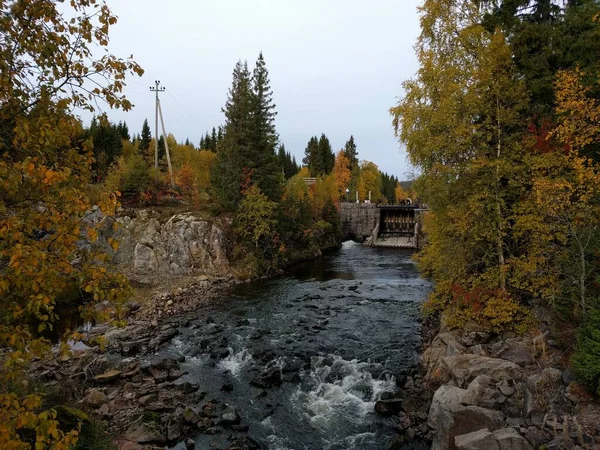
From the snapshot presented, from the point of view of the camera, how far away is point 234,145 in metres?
38.1

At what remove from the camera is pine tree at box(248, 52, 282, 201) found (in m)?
38.2

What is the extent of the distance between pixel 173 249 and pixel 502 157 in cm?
2811

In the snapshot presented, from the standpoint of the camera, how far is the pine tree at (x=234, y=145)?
37344mm

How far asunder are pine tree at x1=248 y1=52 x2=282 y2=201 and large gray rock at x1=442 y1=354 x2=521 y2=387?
90.4ft

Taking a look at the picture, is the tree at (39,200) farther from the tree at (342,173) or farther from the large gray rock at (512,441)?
the tree at (342,173)

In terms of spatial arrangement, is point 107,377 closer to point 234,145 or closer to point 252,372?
point 252,372

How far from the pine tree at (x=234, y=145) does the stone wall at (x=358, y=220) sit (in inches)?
1440

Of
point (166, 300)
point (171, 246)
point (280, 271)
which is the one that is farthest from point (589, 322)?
point (171, 246)

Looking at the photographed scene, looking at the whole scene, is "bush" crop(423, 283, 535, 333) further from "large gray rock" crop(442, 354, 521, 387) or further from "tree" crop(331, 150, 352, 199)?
"tree" crop(331, 150, 352, 199)

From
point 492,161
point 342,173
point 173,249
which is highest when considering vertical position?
point 342,173

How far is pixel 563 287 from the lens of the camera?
1219cm

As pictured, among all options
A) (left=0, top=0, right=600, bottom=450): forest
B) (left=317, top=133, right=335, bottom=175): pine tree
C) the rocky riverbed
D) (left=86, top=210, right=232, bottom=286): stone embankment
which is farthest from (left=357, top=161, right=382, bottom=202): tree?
(left=0, top=0, right=600, bottom=450): forest

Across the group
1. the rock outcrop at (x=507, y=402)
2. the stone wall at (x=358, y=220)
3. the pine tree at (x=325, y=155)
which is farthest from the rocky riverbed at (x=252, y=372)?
the pine tree at (x=325, y=155)

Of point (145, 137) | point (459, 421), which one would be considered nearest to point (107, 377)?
point (459, 421)
